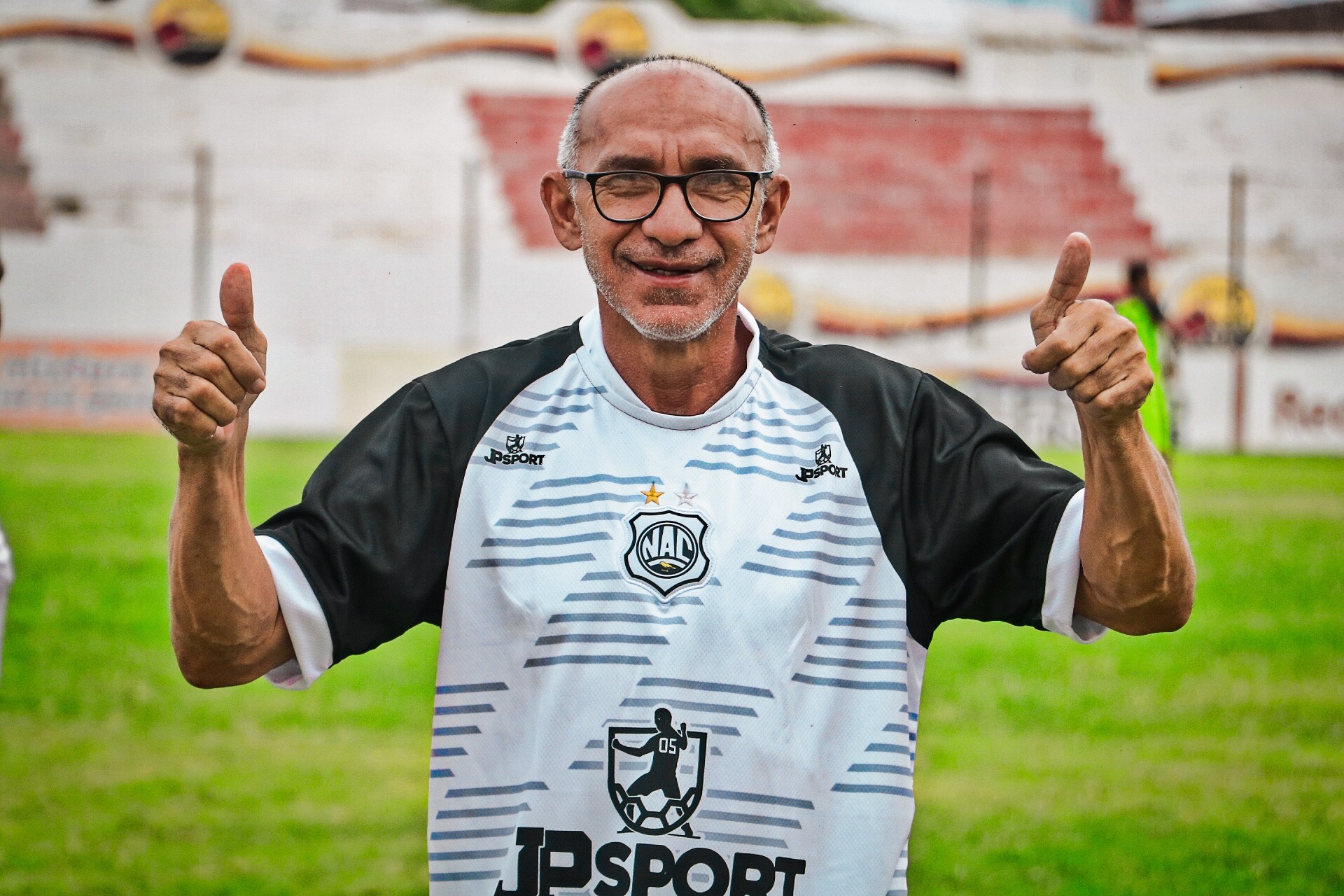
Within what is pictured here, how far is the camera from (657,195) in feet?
6.99

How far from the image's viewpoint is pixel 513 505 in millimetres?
2137

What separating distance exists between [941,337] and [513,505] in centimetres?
1845

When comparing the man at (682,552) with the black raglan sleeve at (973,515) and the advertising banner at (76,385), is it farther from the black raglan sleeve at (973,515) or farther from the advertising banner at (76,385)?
the advertising banner at (76,385)

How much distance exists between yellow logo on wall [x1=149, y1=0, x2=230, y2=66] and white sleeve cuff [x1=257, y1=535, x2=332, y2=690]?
2096cm

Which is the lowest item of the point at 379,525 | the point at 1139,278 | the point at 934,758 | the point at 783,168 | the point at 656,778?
the point at 934,758

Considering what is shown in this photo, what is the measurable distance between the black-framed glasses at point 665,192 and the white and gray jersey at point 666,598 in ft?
0.82

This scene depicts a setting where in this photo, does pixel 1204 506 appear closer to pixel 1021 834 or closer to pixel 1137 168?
pixel 1021 834

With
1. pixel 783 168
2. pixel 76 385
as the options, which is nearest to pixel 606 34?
pixel 783 168

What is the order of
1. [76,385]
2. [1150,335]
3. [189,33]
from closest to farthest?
[1150,335]
[76,385]
[189,33]

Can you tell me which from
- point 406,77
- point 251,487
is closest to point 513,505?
point 251,487

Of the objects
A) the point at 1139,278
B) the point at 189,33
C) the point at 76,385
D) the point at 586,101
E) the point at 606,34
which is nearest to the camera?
the point at 586,101

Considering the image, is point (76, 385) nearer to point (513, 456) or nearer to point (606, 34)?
point (606, 34)

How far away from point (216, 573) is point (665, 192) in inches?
31.3

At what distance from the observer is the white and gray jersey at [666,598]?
204cm
